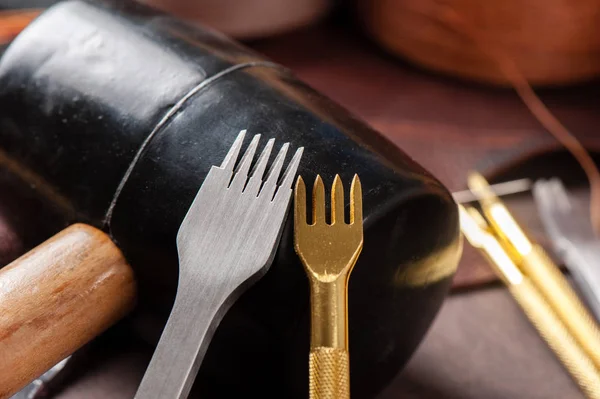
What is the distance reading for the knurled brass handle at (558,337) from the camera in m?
0.59

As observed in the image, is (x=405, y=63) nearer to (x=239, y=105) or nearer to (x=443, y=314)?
(x=443, y=314)

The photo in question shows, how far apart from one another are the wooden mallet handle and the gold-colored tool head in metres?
0.15

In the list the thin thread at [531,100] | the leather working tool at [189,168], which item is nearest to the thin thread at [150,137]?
the leather working tool at [189,168]

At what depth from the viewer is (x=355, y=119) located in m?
0.53

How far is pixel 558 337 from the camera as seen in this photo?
63 centimetres

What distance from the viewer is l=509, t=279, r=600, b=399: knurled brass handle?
591mm

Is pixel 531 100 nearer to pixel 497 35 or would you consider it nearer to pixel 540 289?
pixel 497 35

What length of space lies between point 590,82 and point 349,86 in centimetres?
35

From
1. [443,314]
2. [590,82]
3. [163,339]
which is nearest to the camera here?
[163,339]

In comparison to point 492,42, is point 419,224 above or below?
below

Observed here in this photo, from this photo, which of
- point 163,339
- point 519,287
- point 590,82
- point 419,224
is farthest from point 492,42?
point 163,339

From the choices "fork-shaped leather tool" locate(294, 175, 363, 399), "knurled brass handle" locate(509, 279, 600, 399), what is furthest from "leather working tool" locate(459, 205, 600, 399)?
"fork-shaped leather tool" locate(294, 175, 363, 399)

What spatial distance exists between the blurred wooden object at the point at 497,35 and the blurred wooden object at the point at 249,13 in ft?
0.35

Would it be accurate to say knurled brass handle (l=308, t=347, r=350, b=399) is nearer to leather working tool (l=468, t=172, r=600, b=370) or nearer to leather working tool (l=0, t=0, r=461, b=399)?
leather working tool (l=0, t=0, r=461, b=399)
